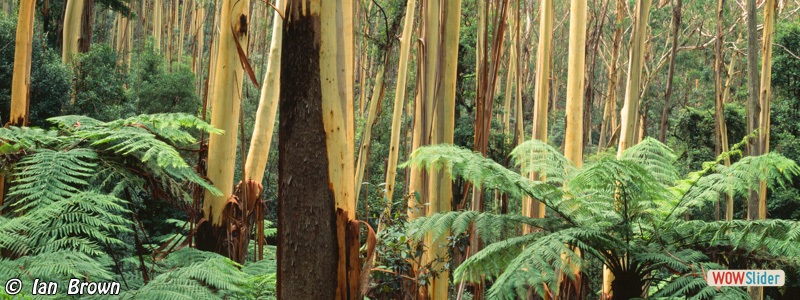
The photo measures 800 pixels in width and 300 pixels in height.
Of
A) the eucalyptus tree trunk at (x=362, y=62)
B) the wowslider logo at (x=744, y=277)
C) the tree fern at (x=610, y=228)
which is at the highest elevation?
the eucalyptus tree trunk at (x=362, y=62)

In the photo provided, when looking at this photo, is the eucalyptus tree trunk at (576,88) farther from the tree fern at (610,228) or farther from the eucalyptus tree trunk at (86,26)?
the eucalyptus tree trunk at (86,26)

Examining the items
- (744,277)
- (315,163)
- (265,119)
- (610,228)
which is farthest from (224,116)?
(744,277)

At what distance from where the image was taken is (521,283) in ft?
4.48

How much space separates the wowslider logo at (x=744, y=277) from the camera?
1537 millimetres

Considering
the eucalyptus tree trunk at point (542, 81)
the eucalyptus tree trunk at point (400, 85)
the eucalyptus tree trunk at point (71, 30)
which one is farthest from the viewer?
the eucalyptus tree trunk at point (71, 30)

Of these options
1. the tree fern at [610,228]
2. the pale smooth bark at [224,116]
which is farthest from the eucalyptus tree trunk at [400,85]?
the tree fern at [610,228]

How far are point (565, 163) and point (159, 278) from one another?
64.2 inches

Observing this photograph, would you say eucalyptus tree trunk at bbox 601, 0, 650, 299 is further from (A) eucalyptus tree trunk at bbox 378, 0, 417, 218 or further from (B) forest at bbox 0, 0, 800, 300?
(A) eucalyptus tree trunk at bbox 378, 0, 417, 218

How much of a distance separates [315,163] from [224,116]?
3.84 ft

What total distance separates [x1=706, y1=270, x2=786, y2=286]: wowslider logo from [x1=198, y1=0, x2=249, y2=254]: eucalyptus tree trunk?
6.21 feet

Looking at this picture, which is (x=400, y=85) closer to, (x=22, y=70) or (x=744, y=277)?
(x=22, y=70)

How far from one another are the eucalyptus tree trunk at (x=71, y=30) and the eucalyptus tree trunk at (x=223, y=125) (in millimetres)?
6477

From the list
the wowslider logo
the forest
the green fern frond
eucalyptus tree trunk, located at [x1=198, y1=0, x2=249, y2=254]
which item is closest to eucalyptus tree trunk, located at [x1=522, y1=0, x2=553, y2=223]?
the forest

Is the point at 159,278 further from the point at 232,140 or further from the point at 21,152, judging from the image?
the point at 232,140
